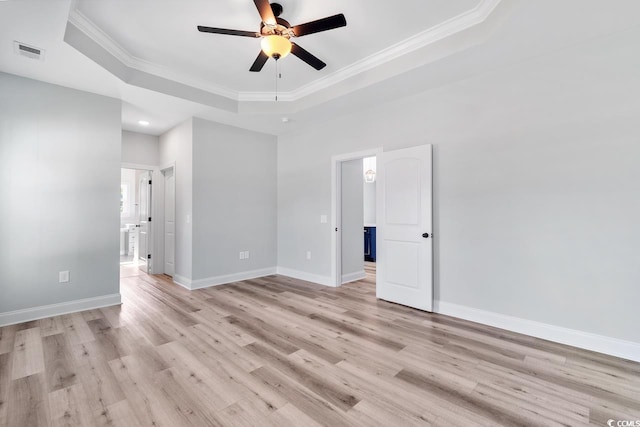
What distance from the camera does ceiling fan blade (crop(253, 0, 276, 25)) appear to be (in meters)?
2.13

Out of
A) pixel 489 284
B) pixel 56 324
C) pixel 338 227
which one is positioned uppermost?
pixel 338 227

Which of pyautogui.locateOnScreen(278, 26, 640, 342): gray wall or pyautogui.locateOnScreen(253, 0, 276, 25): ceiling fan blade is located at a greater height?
pyautogui.locateOnScreen(253, 0, 276, 25): ceiling fan blade

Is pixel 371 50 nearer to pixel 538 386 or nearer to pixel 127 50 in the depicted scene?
pixel 127 50

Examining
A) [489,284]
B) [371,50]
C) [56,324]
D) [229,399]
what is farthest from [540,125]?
[56,324]

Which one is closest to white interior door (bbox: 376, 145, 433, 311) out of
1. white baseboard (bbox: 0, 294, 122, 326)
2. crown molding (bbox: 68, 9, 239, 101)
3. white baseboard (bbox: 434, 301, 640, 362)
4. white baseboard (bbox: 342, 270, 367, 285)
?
white baseboard (bbox: 434, 301, 640, 362)

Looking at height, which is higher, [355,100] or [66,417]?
[355,100]

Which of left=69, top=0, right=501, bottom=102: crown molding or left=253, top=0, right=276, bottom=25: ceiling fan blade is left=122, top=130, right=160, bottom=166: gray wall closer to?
left=69, top=0, right=501, bottom=102: crown molding

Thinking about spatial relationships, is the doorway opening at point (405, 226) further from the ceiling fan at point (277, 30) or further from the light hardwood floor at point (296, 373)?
the ceiling fan at point (277, 30)

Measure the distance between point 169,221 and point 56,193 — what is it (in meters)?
2.11

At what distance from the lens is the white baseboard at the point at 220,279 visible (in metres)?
4.64

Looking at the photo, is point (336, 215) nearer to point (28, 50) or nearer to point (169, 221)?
point (169, 221)

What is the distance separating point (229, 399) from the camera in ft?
6.22

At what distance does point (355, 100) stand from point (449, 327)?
309 centimetres

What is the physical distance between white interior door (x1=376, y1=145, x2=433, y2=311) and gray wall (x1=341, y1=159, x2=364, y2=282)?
Answer: 1.00 meters
